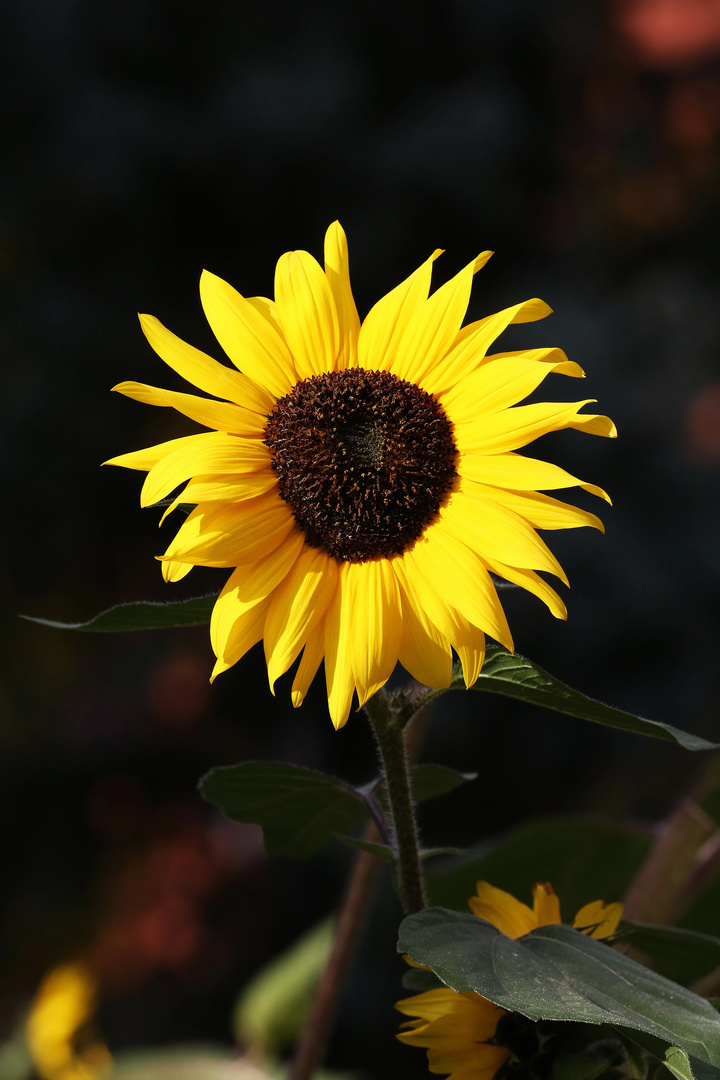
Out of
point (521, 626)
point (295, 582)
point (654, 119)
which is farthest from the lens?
point (654, 119)

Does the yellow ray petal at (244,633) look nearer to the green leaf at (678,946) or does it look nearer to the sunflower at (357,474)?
the sunflower at (357,474)

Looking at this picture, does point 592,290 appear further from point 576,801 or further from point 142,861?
point 142,861

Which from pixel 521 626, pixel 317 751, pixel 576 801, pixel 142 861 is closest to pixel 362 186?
pixel 521 626

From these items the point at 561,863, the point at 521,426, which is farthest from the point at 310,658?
the point at 561,863

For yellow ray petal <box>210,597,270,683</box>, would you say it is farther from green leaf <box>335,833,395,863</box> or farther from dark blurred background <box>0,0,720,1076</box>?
dark blurred background <box>0,0,720,1076</box>

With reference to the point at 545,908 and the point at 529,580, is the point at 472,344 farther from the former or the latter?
the point at 545,908

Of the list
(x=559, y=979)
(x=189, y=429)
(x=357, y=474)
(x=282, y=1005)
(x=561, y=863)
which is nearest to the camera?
(x=559, y=979)

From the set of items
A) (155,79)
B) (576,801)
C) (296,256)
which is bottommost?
(576,801)
